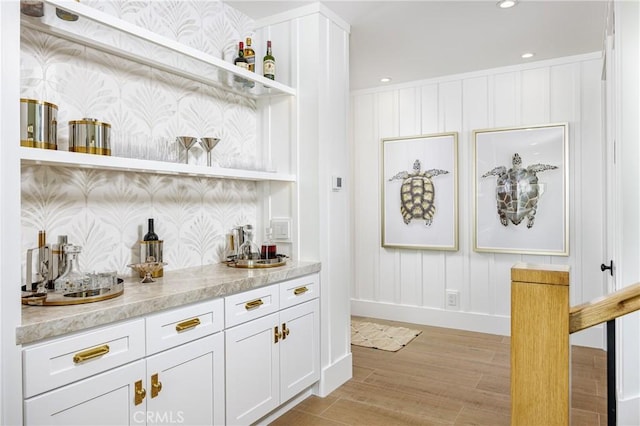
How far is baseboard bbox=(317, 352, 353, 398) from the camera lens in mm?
2975

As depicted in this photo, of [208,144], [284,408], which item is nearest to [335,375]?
[284,408]

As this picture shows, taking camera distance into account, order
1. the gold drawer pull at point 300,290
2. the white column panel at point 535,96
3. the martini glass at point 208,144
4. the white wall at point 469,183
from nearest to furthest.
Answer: the martini glass at point 208,144
the gold drawer pull at point 300,290
the white wall at point 469,183
the white column panel at point 535,96

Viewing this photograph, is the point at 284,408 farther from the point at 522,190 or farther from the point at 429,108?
the point at 429,108

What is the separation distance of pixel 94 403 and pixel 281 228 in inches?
68.2

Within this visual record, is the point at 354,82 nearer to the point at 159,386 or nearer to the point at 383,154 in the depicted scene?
the point at 383,154

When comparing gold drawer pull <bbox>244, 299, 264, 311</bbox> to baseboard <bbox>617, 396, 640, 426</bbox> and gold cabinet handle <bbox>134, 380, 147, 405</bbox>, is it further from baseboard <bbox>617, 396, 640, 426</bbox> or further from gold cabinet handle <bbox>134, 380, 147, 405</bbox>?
baseboard <bbox>617, 396, 640, 426</bbox>

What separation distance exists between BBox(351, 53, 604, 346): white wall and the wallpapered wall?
2139 mm

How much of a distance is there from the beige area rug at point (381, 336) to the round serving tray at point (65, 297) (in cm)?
277

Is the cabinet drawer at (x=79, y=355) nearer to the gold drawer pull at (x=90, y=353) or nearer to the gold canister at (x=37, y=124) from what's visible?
the gold drawer pull at (x=90, y=353)

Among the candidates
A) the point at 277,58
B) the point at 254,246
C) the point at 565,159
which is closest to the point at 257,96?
the point at 277,58

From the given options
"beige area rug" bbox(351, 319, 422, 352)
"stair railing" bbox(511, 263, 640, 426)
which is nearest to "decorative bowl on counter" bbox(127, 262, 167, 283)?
"stair railing" bbox(511, 263, 640, 426)

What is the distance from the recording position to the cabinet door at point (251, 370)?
2.22 m

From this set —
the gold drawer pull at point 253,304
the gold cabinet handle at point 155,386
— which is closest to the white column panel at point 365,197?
the gold drawer pull at point 253,304

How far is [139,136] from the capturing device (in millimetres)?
2117
